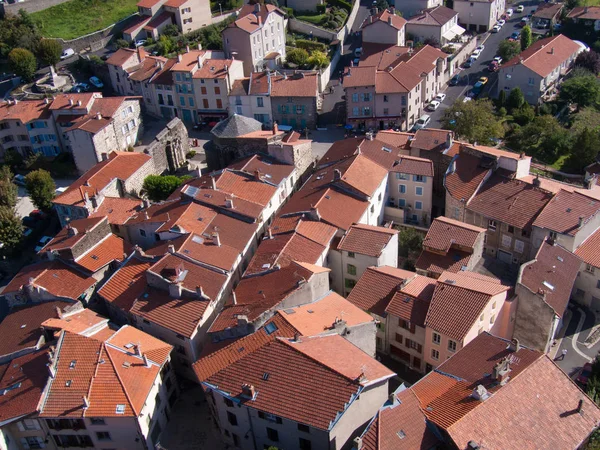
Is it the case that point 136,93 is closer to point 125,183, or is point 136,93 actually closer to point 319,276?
point 125,183

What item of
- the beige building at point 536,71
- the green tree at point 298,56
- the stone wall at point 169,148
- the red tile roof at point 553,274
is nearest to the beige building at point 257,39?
the green tree at point 298,56

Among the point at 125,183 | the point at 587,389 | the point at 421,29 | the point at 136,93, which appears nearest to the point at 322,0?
the point at 421,29

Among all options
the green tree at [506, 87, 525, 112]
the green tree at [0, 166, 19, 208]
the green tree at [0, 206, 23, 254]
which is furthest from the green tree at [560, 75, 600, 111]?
the green tree at [0, 166, 19, 208]

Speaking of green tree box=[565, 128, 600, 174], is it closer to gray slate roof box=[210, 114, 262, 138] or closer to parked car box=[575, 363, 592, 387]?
parked car box=[575, 363, 592, 387]

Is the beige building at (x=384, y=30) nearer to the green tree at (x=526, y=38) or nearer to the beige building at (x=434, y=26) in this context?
the beige building at (x=434, y=26)

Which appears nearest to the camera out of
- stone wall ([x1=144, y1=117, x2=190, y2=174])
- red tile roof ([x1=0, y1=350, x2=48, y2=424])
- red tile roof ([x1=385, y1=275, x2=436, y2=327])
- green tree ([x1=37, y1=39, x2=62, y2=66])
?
red tile roof ([x1=0, y1=350, x2=48, y2=424])

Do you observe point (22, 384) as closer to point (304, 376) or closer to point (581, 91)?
point (304, 376)

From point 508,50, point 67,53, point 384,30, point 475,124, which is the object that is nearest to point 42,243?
point 67,53
